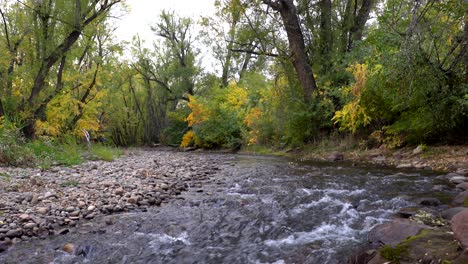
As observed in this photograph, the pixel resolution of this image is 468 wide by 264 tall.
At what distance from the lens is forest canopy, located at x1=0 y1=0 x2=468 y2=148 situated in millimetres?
7816

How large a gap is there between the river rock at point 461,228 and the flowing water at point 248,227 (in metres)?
1.11

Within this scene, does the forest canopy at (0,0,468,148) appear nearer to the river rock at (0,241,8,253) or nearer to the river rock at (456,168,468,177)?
the river rock at (456,168,468,177)

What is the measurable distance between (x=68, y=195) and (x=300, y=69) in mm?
10349

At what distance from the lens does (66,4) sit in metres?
13.6

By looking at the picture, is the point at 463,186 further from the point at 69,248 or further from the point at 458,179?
the point at 69,248

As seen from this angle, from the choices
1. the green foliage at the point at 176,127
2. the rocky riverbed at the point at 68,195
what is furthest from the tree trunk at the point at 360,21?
the green foliage at the point at 176,127

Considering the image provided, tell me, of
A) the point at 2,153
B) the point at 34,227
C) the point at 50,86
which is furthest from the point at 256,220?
the point at 50,86

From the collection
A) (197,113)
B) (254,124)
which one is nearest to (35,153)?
(254,124)

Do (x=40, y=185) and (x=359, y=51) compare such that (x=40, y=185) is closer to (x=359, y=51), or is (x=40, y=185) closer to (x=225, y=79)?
(x=359, y=51)

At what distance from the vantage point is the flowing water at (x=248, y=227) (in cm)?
375

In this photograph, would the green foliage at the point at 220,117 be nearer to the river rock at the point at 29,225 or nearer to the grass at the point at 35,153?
the grass at the point at 35,153

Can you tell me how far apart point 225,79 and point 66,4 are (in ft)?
59.5

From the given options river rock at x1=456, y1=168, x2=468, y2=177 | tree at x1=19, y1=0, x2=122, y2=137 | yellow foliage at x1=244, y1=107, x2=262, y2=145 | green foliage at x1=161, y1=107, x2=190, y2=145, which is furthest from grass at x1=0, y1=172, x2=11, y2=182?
green foliage at x1=161, y1=107, x2=190, y2=145

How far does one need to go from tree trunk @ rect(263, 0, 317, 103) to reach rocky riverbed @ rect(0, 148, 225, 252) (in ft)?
23.0
